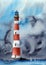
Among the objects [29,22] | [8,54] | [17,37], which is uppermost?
[29,22]

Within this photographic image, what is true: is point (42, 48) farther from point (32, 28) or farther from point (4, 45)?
point (4, 45)

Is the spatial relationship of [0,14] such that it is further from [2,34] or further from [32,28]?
[32,28]

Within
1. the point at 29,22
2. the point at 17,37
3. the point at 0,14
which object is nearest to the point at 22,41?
the point at 17,37

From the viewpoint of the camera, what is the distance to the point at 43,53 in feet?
8.37

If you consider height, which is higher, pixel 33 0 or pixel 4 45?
pixel 33 0

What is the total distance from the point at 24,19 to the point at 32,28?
0.46ft

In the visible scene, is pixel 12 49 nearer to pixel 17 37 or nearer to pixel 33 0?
pixel 17 37

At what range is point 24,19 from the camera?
8.52 ft

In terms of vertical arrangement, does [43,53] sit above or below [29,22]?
below

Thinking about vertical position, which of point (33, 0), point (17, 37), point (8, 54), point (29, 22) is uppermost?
point (33, 0)

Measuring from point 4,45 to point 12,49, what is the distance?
11 centimetres

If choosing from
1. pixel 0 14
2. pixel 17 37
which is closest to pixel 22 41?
pixel 17 37

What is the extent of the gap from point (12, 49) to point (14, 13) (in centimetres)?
41

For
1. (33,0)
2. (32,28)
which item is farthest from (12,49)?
(33,0)
